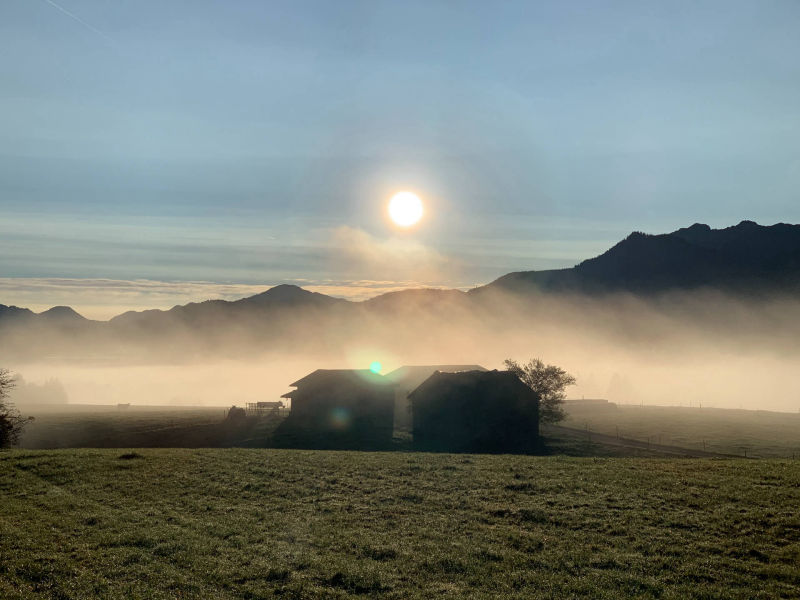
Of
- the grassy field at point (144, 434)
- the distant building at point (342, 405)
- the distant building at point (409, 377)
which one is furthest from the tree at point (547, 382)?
the grassy field at point (144, 434)

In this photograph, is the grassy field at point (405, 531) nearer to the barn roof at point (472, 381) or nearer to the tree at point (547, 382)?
the barn roof at point (472, 381)

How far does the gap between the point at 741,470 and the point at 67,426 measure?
90.4 meters

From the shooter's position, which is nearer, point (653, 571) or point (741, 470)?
point (653, 571)

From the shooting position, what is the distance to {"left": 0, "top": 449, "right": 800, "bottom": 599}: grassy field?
18.2m

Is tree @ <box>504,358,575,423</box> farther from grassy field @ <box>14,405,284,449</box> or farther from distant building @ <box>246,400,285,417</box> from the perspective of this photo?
distant building @ <box>246,400,285,417</box>

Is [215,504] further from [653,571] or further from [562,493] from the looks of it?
[653,571]

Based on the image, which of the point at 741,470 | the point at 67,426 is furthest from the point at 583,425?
the point at 67,426

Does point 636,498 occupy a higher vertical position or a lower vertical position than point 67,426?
higher

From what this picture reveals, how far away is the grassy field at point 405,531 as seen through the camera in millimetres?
18234

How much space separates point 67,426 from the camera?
287 feet

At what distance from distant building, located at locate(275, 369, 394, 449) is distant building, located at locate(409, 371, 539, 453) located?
21.5ft

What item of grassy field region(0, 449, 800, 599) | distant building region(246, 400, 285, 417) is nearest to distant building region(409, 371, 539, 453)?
grassy field region(0, 449, 800, 599)

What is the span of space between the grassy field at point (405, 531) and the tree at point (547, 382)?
166 feet

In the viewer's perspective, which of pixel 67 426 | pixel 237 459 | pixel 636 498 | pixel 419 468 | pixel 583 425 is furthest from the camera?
pixel 583 425
